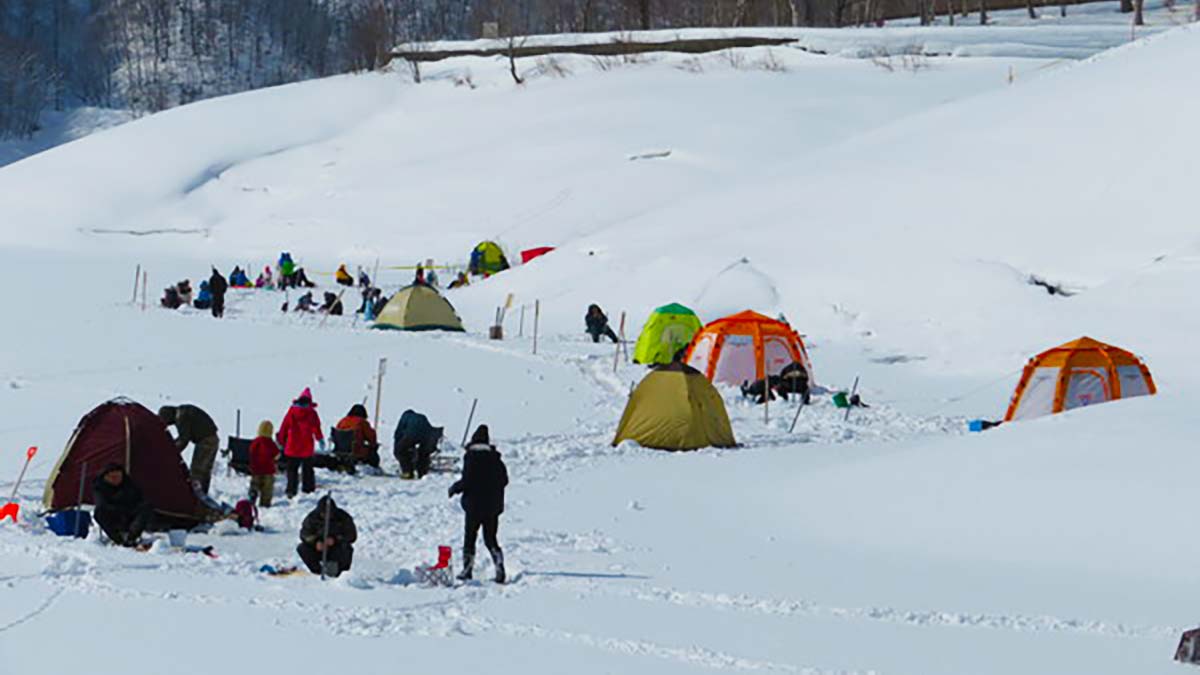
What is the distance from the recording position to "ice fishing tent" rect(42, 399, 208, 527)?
14.8 metres

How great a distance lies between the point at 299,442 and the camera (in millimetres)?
16656

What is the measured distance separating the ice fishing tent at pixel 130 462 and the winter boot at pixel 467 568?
142 inches

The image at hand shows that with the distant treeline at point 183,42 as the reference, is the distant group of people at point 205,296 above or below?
below

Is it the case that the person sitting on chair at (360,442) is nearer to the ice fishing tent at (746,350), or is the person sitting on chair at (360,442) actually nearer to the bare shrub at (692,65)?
the ice fishing tent at (746,350)

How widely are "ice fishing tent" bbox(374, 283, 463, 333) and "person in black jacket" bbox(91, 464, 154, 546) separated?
→ 20.1 meters

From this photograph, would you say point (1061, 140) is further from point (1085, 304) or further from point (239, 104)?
point (239, 104)

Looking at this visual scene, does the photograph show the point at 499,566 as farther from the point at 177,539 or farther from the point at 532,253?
the point at 532,253

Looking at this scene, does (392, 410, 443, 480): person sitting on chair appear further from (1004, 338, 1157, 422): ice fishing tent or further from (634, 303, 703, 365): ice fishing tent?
(634, 303, 703, 365): ice fishing tent

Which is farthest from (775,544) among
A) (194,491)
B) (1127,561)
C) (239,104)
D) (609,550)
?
(239,104)

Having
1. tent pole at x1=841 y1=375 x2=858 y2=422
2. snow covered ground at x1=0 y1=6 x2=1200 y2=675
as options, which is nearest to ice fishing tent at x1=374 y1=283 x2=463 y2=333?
snow covered ground at x1=0 y1=6 x2=1200 y2=675

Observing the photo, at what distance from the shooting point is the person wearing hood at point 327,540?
40.9ft

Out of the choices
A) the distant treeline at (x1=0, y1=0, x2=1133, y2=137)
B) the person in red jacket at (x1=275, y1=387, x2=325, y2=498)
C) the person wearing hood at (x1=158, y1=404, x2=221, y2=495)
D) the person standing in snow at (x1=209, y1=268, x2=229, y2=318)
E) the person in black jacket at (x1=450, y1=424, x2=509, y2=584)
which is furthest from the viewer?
the distant treeline at (x1=0, y1=0, x2=1133, y2=137)

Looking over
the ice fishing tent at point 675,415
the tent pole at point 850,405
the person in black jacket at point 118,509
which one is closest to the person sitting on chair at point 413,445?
the ice fishing tent at point 675,415

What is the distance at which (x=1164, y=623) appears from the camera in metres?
10.8
